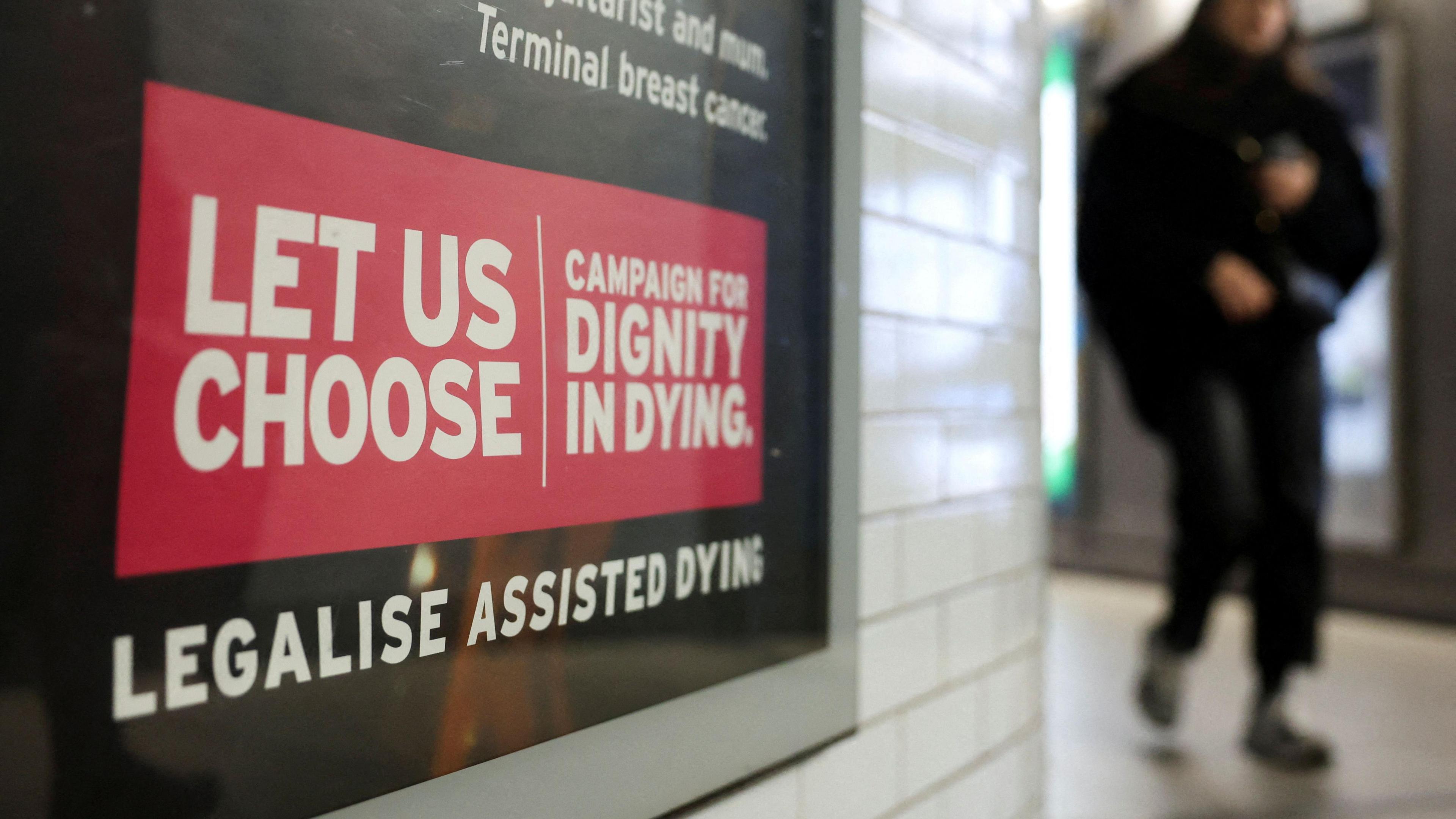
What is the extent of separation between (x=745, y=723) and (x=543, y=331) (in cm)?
37

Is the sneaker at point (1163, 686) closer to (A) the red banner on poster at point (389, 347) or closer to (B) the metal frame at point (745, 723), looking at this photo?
(B) the metal frame at point (745, 723)

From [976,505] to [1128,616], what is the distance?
2.62 meters

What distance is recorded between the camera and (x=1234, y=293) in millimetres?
1879

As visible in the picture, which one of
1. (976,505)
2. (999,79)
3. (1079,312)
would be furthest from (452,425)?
(1079,312)

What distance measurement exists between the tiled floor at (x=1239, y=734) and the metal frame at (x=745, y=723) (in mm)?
1056

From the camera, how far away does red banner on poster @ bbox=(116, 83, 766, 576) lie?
43cm

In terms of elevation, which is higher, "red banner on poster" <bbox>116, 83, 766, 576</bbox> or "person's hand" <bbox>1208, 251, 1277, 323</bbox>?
"person's hand" <bbox>1208, 251, 1277, 323</bbox>

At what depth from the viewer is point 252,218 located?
0.45 meters

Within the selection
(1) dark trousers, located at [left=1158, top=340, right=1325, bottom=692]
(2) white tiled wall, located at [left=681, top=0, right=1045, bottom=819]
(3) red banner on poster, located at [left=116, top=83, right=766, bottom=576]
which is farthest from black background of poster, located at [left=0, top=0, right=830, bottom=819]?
(1) dark trousers, located at [left=1158, top=340, right=1325, bottom=692]

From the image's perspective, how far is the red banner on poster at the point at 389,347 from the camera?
427mm

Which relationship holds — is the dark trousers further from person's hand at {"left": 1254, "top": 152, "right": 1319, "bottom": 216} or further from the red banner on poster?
the red banner on poster

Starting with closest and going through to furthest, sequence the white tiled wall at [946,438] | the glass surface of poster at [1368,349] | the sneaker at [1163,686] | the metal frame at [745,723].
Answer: the metal frame at [745,723], the white tiled wall at [946,438], the sneaker at [1163,686], the glass surface of poster at [1368,349]

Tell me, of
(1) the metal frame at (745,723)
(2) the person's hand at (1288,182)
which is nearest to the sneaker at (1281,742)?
(2) the person's hand at (1288,182)

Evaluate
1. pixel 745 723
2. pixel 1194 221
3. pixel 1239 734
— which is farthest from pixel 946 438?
pixel 1239 734
